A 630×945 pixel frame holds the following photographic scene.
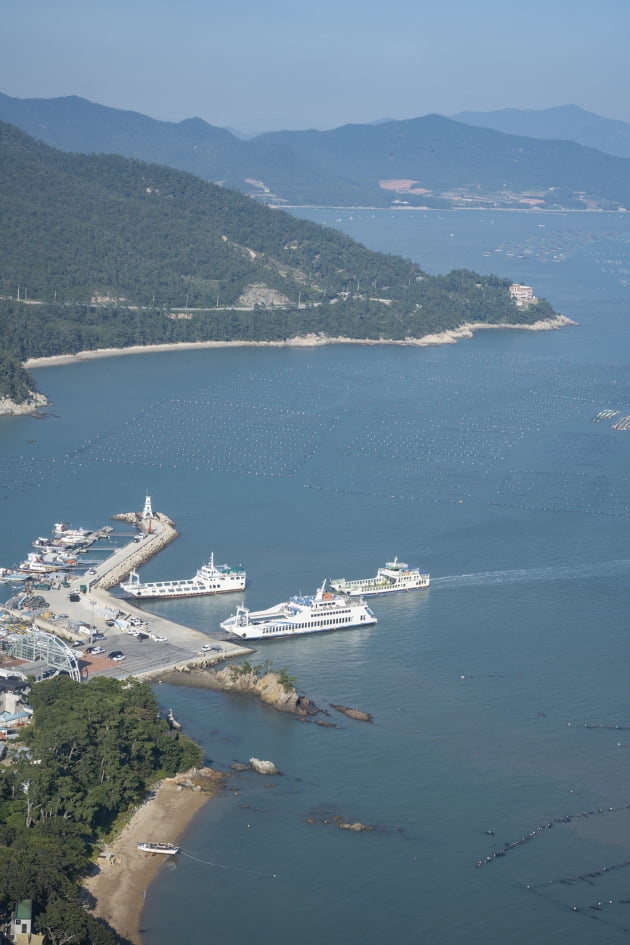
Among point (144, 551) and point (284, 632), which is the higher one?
point (144, 551)

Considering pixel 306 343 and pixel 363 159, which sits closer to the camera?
pixel 306 343

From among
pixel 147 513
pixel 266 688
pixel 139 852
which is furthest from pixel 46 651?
pixel 147 513

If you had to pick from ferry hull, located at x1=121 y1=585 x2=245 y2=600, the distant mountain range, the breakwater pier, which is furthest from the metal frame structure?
the distant mountain range

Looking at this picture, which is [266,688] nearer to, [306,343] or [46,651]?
[46,651]

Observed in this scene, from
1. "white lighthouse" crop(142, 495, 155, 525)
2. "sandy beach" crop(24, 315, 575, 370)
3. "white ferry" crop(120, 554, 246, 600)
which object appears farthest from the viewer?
"sandy beach" crop(24, 315, 575, 370)

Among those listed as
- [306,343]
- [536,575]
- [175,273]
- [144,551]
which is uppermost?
[175,273]

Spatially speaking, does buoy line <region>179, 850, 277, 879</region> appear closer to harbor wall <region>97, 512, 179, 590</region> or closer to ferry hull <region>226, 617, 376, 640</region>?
ferry hull <region>226, 617, 376, 640</region>
